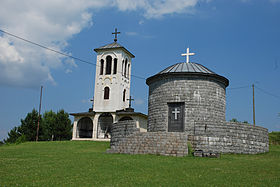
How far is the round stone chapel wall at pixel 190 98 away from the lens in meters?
19.0

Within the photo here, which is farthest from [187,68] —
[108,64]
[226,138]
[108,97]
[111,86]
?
[108,64]

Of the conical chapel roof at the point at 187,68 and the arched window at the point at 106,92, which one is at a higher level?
the arched window at the point at 106,92

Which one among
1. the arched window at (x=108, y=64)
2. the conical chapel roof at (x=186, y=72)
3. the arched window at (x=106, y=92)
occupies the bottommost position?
the conical chapel roof at (x=186, y=72)

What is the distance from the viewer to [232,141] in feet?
57.2

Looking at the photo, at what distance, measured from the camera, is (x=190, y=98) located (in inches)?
755

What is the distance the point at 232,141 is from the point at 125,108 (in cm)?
2430

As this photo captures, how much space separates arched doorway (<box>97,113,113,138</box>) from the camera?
39812mm

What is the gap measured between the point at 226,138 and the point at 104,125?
25.7 meters

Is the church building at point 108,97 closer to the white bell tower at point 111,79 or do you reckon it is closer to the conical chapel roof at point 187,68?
the white bell tower at point 111,79

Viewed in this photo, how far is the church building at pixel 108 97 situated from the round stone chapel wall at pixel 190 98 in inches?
719

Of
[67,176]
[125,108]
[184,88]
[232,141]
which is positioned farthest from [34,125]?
[67,176]

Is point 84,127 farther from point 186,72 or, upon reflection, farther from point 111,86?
point 186,72

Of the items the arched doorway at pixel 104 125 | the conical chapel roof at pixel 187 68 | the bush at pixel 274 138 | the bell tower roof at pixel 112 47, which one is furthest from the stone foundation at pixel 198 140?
the bell tower roof at pixel 112 47

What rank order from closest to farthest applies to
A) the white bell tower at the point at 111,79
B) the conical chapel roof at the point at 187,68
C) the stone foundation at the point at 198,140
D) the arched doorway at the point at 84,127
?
the stone foundation at the point at 198,140, the conical chapel roof at the point at 187,68, the white bell tower at the point at 111,79, the arched doorway at the point at 84,127
